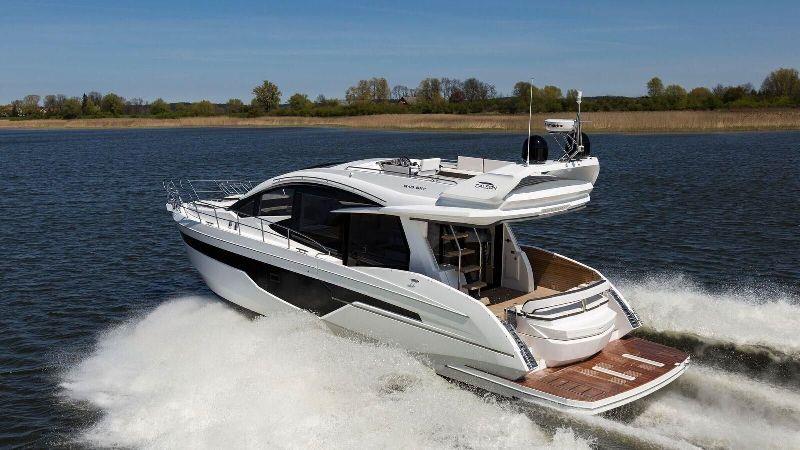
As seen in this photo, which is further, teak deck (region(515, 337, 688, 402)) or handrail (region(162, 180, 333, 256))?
handrail (region(162, 180, 333, 256))

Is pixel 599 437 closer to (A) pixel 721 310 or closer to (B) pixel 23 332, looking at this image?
(A) pixel 721 310

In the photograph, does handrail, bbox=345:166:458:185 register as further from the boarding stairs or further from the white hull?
the boarding stairs

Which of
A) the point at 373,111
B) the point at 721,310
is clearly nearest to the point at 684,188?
the point at 721,310

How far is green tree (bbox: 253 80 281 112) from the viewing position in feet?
385

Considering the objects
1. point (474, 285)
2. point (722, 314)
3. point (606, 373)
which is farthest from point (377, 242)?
point (722, 314)

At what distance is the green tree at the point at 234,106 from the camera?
111 metres

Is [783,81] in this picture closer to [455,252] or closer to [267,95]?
[267,95]

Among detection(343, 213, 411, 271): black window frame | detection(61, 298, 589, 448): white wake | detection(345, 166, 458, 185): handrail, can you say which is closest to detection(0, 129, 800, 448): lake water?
detection(61, 298, 589, 448): white wake

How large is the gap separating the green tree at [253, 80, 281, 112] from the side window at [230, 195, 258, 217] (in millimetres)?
109089

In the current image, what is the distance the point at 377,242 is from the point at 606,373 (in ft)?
9.91

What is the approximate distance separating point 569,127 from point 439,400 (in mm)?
3528

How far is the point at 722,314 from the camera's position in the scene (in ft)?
32.0

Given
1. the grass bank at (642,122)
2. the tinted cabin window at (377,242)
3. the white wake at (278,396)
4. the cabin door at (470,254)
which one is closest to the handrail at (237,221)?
the tinted cabin window at (377,242)

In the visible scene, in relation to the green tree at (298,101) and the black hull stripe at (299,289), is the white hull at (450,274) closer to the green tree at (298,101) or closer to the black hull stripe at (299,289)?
the black hull stripe at (299,289)
